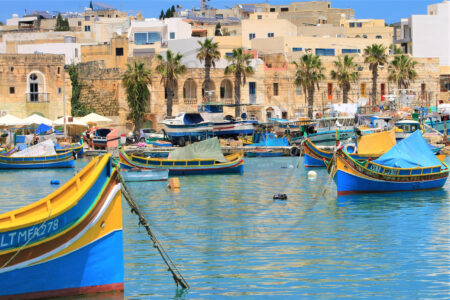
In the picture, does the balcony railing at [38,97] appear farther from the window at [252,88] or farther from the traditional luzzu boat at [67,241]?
the traditional luzzu boat at [67,241]

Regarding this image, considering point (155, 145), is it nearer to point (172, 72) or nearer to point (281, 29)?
point (172, 72)

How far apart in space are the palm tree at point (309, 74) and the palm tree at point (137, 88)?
43.1ft

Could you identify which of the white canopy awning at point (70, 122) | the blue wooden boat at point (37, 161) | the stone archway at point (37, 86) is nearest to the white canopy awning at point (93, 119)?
the white canopy awning at point (70, 122)

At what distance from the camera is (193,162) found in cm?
3938

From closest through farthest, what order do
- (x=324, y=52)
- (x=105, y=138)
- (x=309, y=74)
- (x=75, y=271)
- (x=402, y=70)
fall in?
(x=75, y=271), (x=105, y=138), (x=309, y=74), (x=402, y=70), (x=324, y=52)

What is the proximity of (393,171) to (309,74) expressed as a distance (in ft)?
129

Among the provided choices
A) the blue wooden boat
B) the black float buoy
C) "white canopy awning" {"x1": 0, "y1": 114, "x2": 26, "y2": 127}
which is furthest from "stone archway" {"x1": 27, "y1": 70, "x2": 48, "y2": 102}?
the black float buoy

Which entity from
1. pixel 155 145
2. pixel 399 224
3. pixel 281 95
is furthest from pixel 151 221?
pixel 281 95

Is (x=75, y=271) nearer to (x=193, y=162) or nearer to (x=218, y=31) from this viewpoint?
(x=193, y=162)

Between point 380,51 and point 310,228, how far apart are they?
48355 millimetres

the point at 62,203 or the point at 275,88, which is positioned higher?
the point at 275,88

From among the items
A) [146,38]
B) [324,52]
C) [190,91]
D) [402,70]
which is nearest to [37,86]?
[190,91]

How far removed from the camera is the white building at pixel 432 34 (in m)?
86.3

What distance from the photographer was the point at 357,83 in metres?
73.3
